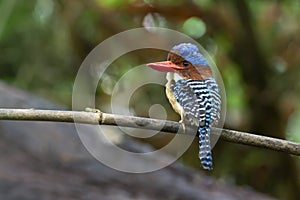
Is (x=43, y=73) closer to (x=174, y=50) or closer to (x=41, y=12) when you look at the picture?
(x=41, y=12)

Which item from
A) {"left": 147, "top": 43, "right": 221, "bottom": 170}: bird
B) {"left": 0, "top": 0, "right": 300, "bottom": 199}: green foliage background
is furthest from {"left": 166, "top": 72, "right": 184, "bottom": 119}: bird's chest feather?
{"left": 0, "top": 0, "right": 300, "bottom": 199}: green foliage background

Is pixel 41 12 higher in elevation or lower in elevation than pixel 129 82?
higher

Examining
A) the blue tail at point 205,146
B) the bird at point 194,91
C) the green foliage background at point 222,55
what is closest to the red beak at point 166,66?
the bird at point 194,91

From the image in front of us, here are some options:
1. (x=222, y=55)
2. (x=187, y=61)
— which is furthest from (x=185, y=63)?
(x=222, y=55)

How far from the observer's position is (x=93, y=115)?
81 centimetres

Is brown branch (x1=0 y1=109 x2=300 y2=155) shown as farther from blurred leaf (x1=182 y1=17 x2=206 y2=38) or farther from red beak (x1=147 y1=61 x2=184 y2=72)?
blurred leaf (x1=182 y1=17 x2=206 y2=38)

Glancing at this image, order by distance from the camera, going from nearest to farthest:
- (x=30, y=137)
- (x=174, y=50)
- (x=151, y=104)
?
1. (x=174, y=50)
2. (x=30, y=137)
3. (x=151, y=104)

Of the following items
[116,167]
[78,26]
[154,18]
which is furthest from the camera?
[78,26]

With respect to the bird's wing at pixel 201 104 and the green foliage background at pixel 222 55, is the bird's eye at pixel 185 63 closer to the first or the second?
the bird's wing at pixel 201 104

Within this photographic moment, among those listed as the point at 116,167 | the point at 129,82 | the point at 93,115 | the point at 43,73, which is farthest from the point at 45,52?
the point at 93,115

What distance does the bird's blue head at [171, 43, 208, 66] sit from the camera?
776 mm

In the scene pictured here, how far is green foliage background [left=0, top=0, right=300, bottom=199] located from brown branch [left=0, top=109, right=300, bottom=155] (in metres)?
1.48

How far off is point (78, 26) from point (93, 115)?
1.88 meters

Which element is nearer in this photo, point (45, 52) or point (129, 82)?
point (129, 82)
